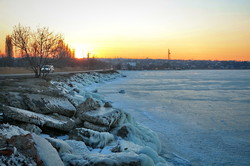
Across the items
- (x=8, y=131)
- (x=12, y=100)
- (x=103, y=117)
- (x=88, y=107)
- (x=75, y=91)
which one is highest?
(x=12, y=100)

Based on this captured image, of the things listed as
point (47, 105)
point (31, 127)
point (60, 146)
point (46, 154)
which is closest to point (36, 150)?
point (46, 154)

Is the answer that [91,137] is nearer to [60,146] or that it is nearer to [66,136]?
[66,136]

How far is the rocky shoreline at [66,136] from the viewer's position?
324cm

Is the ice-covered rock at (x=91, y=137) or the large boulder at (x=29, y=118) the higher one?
the large boulder at (x=29, y=118)

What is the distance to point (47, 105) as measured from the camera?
681 centimetres

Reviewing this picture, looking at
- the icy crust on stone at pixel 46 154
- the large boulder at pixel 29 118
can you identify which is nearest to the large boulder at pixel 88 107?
the large boulder at pixel 29 118

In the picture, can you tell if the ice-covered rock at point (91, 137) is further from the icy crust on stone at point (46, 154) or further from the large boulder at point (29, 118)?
the icy crust on stone at point (46, 154)

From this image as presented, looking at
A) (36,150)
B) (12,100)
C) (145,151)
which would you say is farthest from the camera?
(12,100)

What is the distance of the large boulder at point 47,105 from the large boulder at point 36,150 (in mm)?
3373

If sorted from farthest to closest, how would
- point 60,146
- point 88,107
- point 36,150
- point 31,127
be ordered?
point 88,107, point 31,127, point 60,146, point 36,150

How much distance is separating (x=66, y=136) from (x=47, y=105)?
5.05 ft

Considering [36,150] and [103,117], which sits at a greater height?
[36,150]

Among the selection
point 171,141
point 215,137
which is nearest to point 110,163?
point 171,141

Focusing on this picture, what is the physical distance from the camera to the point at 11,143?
10.8 feet
